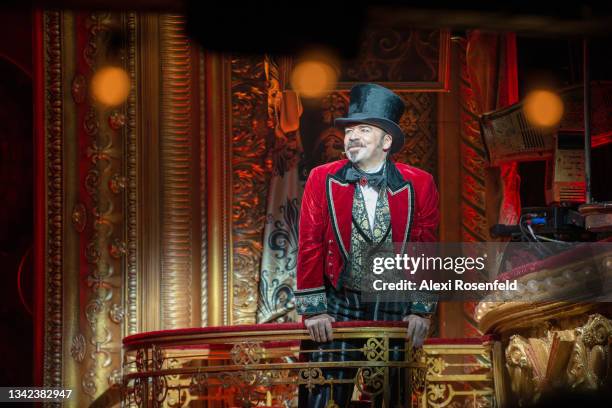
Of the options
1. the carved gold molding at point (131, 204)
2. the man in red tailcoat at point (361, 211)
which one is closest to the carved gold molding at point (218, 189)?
the carved gold molding at point (131, 204)

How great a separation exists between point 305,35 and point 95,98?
4.83m

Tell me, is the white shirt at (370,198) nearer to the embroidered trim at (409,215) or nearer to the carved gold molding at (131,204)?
the embroidered trim at (409,215)

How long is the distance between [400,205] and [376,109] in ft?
1.38

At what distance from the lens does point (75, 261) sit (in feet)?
17.6

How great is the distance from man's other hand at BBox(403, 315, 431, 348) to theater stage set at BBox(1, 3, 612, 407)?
1.11 metres

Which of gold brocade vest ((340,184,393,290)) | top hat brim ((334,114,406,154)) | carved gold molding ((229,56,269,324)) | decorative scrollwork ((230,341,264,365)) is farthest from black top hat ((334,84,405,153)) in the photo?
carved gold molding ((229,56,269,324))

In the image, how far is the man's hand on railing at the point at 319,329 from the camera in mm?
3756

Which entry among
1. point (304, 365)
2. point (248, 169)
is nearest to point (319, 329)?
point (304, 365)

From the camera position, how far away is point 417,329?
12.7 feet

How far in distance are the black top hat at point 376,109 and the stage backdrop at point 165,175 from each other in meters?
0.93

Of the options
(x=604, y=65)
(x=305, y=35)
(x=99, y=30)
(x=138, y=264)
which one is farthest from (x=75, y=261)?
(x=305, y=35)

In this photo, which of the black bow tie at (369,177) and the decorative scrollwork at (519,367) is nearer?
the decorative scrollwork at (519,367)

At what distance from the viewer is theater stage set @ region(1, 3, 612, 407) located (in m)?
5.32

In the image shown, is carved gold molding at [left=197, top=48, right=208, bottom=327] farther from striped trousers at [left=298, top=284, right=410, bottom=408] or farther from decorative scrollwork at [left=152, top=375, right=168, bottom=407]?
striped trousers at [left=298, top=284, right=410, bottom=408]
